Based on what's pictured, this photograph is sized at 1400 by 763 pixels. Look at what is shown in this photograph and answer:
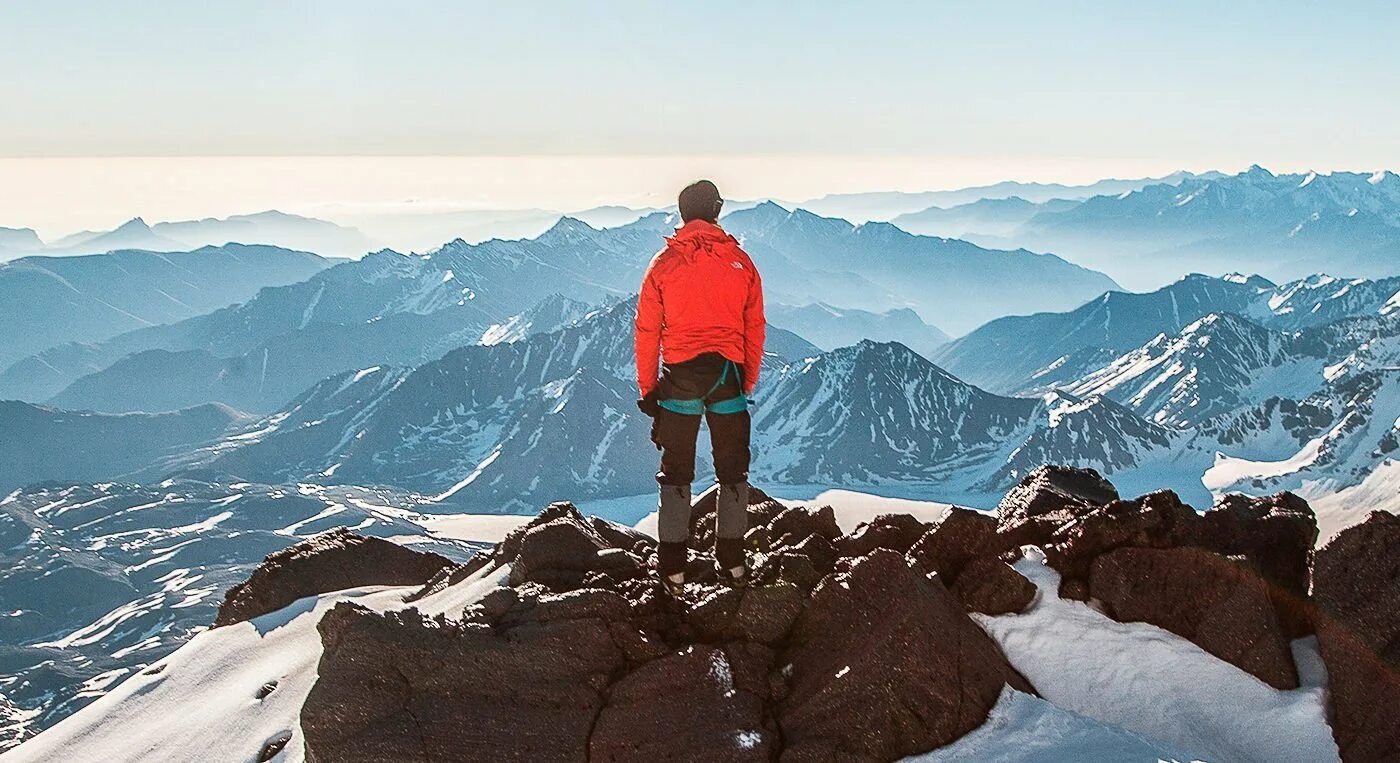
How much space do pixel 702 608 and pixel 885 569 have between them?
252 centimetres

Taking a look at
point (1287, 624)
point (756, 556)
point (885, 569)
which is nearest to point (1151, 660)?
point (1287, 624)

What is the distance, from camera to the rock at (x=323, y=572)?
21.5 meters

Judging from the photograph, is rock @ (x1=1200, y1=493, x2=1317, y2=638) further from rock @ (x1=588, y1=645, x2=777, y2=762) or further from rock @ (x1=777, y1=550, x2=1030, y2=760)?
rock @ (x1=588, y1=645, x2=777, y2=762)

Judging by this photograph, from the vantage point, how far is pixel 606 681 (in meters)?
11.6

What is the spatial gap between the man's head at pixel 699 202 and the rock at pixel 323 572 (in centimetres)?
1391

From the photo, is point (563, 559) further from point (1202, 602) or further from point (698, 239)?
point (1202, 602)

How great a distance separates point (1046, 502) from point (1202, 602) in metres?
5.01

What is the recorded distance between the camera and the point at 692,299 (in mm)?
12617

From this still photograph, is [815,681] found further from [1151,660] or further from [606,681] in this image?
[1151,660]

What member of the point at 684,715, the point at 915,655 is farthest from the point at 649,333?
the point at 915,655

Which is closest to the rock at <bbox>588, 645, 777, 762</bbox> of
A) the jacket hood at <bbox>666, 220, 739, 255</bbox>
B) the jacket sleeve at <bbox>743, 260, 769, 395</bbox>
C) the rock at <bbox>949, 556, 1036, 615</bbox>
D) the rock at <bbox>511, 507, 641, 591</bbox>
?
the rock at <bbox>511, 507, 641, 591</bbox>

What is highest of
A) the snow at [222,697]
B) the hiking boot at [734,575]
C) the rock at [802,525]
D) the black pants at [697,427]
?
the black pants at [697,427]

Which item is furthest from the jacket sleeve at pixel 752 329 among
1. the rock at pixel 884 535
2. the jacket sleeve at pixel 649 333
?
the rock at pixel 884 535

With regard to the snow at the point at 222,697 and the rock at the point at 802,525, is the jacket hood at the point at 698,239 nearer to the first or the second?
the rock at the point at 802,525
